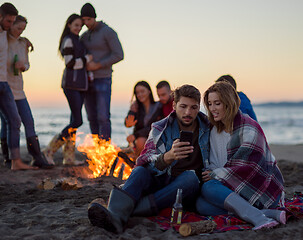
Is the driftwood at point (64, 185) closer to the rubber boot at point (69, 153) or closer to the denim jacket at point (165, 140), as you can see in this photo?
the denim jacket at point (165, 140)

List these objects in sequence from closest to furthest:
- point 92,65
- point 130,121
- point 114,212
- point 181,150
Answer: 1. point 114,212
2. point 181,150
3. point 130,121
4. point 92,65

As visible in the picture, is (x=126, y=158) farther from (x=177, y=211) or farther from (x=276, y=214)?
(x=276, y=214)

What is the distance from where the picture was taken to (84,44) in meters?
6.14

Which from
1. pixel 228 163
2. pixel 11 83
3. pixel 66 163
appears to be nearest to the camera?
pixel 228 163

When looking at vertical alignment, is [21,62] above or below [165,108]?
above

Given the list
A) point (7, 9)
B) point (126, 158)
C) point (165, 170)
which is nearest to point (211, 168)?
point (165, 170)

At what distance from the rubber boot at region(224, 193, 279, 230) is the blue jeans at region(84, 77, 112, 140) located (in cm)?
329

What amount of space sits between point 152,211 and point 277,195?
3.92ft

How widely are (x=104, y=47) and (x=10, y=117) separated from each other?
6.33ft

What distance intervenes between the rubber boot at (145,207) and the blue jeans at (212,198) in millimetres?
477

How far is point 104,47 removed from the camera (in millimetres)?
6074

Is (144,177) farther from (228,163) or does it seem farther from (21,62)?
(21,62)

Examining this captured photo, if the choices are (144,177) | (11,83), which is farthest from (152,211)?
(11,83)

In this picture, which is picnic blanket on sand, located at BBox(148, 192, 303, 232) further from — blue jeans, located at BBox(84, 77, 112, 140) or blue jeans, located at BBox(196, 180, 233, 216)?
blue jeans, located at BBox(84, 77, 112, 140)
